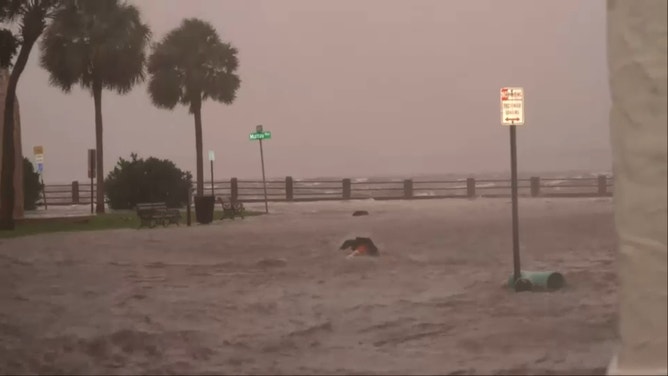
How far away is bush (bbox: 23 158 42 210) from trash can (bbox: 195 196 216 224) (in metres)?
12.9

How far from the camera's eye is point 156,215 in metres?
22.4

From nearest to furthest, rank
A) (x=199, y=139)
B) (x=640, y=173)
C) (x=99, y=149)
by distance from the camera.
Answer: (x=640, y=173) → (x=99, y=149) → (x=199, y=139)

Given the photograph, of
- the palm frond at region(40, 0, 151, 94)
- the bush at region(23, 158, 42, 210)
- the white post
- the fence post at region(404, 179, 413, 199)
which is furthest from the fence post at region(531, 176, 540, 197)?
the white post

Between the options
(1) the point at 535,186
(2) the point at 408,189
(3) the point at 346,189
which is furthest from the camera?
(3) the point at 346,189

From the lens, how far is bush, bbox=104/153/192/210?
32.4 meters

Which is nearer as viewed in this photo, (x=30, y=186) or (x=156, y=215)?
(x=156, y=215)

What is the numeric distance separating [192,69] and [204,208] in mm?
14473

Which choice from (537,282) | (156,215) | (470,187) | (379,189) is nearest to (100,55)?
(156,215)

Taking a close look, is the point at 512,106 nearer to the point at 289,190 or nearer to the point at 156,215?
the point at 156,215

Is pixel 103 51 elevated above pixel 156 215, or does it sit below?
above

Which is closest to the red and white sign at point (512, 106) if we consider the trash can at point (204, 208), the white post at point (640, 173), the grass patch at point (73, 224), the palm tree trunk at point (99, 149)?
the white post at point (640, 173)

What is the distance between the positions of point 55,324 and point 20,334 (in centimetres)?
51

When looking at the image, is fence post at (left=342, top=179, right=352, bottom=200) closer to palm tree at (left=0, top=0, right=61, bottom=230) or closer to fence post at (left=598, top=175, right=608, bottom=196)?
fence post at (left=598, top=175, right=608, bottom=196)

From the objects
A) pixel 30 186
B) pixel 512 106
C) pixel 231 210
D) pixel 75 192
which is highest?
pixel 512 106
